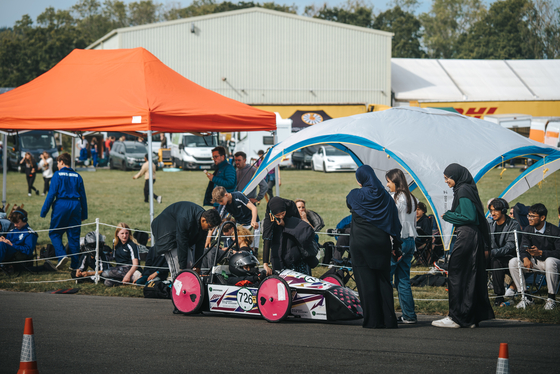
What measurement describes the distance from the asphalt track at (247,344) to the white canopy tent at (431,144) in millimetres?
2802

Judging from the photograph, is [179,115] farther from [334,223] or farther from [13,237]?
[334,223]

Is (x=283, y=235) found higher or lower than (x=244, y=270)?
higher

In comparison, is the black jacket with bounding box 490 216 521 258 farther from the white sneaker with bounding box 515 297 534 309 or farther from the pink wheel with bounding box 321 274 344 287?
the pink wheel with bounding box 321 274 344 287

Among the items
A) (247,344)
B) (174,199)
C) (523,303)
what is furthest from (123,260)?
(174,199)

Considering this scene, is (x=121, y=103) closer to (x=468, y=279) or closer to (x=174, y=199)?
(x=468, y=279)

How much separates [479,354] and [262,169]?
6114 millimetres

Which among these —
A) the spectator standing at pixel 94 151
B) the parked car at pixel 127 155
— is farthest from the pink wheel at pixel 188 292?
the spectator standing at pixel 94 151

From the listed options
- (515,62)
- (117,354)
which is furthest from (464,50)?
(117,354)

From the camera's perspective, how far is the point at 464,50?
7062 cm

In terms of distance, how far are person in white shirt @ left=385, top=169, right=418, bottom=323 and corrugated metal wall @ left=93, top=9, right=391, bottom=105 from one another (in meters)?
32.6

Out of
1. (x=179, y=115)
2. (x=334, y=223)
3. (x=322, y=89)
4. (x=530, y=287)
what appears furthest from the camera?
(x=322, y=89)

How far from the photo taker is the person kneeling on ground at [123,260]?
9309 mm

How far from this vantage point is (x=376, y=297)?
6605 millimetres

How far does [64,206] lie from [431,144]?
6.05 m
